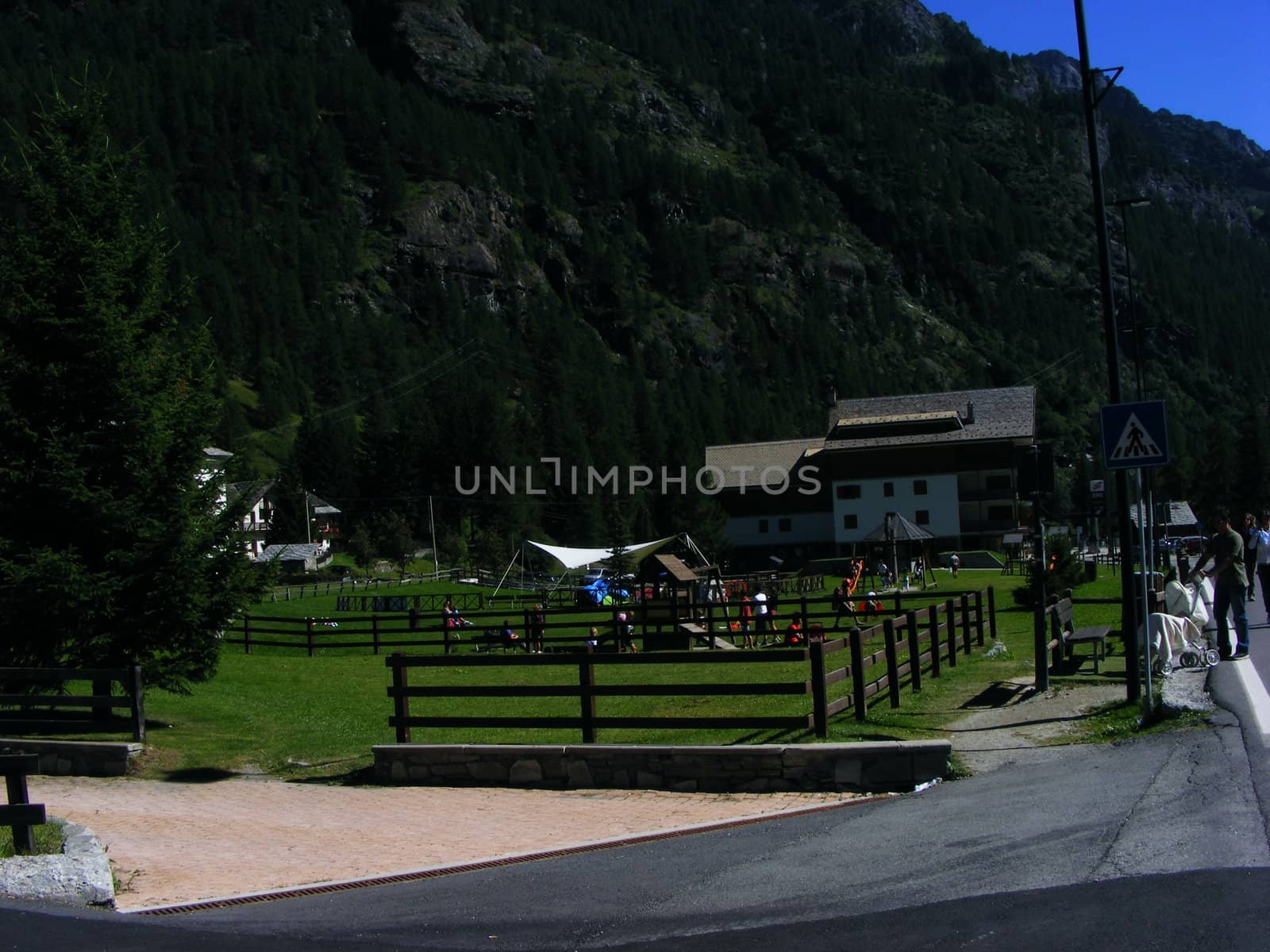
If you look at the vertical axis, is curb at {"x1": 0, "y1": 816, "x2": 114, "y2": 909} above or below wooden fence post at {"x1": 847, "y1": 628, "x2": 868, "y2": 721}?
below

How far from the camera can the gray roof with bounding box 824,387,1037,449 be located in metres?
78.0

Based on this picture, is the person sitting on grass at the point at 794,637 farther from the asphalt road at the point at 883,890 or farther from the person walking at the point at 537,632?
the asphalt road at the point at 883,890

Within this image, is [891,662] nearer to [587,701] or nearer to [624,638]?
[587,701]

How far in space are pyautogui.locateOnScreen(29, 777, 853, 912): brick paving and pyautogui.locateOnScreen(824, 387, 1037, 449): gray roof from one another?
70.4 metres

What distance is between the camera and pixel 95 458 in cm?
1590

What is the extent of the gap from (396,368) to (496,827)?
144 m

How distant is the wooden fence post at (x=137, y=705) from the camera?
14227mm

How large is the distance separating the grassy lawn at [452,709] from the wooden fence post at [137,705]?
284 millimetres

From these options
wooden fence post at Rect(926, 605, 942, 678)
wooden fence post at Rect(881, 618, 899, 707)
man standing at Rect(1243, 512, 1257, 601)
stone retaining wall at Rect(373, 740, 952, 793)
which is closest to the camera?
stone retaining wall at Rect(373, 740, 952, 793)

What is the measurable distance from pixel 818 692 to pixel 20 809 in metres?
6.60

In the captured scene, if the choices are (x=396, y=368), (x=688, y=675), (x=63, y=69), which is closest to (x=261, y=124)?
(x=63, y=69)

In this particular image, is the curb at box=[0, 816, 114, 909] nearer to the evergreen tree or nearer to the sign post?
the evergreen tree

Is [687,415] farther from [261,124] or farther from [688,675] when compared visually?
[688,675]

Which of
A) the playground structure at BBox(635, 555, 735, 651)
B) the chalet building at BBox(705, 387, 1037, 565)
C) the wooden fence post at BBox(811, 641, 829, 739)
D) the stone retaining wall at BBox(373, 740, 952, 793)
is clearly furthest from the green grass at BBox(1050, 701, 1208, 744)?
the chalet building at BBox(705, 387, 1037, 565)
